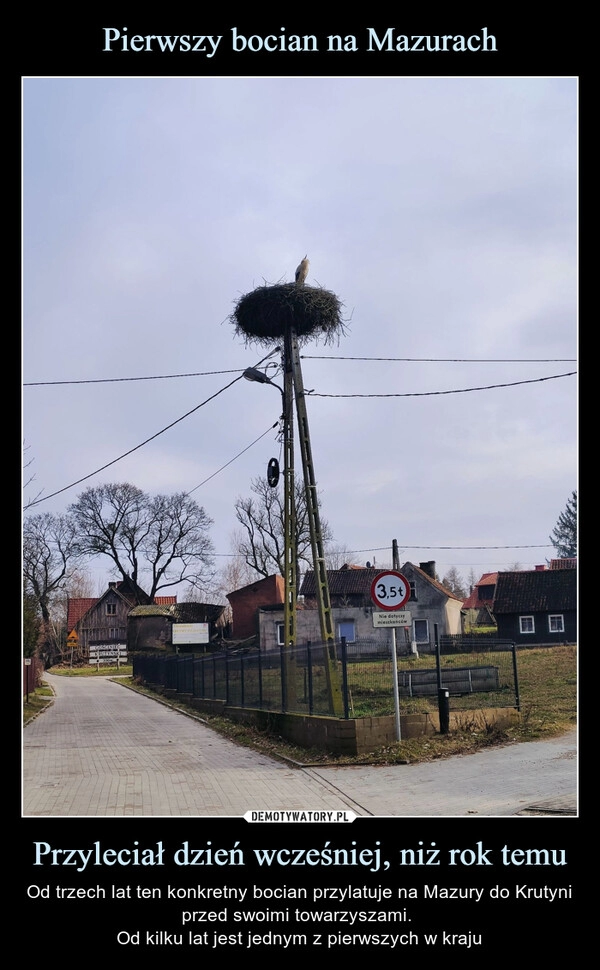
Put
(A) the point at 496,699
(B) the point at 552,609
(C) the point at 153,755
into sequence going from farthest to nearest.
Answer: (B) the point at 552,609, (A) the point at 496,699, (C) the point at 153,755

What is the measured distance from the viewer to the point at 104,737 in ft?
60.3

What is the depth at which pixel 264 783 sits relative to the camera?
1108 centimetres

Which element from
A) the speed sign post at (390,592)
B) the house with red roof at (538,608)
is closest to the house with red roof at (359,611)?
the house with red roof at (538,608)

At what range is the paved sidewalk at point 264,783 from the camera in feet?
30.1

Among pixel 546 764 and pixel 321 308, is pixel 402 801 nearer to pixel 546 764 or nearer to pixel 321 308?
pixel 546 764

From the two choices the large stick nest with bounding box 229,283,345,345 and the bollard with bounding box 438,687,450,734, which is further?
the large stick nest with bounding box 229,283,345,345

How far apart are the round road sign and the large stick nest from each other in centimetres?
632

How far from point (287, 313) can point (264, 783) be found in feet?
30.6

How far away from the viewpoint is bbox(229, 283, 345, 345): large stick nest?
17109 mm

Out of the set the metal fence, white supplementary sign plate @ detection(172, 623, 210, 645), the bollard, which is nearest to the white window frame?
white supplementary sign plate @ detection(172, 623, 210, 645)

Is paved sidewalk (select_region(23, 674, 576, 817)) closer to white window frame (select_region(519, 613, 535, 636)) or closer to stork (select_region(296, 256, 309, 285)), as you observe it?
stork (select_region(296, 256, 309, 285))
